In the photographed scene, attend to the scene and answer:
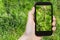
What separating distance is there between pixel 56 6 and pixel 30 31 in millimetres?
202

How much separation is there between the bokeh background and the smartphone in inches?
1.2

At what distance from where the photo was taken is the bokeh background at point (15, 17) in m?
4.17

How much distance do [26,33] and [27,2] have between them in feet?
0.57

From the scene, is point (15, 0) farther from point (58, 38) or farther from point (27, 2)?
point (58, 38)

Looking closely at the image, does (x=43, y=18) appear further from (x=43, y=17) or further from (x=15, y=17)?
(x=15, y=17)

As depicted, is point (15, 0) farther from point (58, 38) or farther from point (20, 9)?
point (58, 38)

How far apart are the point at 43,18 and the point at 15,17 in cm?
16

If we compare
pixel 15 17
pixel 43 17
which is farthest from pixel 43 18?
pixel 15 17

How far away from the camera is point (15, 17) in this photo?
4176mm

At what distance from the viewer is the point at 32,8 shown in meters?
4.17

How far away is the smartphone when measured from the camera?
4.15 metres

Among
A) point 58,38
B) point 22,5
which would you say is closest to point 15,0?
point 22,5

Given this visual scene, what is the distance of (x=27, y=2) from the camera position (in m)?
4.18

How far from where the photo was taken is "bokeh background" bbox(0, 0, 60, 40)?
13.7 ft
